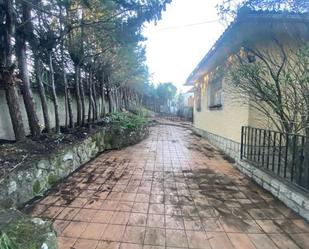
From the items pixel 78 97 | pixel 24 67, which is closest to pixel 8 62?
pixel 24 67

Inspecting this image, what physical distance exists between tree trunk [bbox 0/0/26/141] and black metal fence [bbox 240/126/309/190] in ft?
13.8

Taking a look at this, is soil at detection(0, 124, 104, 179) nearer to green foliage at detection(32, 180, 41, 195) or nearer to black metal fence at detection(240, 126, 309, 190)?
green foliage at detection(32, 180, 41, 195)

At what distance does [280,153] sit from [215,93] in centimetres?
540

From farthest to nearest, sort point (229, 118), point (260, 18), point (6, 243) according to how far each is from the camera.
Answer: point (229, 118)
point (260, 18)
point (6, 243)

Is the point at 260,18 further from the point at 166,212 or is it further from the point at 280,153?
the point at 166,212

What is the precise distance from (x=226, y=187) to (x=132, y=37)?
11.6 feet

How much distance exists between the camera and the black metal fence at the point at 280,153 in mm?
3500

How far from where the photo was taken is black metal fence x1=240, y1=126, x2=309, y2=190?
350 cm

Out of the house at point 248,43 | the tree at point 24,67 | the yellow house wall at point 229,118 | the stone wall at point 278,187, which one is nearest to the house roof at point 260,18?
the house at point 248,43

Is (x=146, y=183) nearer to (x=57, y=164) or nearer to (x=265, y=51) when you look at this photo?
(x=57, y=164)

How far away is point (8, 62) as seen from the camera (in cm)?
420

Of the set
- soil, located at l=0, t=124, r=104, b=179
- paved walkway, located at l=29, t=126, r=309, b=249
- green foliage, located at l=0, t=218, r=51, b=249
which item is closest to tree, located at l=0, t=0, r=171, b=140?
soil, located at l=0, t=124, r=104, b=179

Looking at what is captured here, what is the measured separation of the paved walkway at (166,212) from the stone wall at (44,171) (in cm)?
21

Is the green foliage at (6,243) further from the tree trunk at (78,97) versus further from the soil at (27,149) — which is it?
the tree trunk at (78,97)
